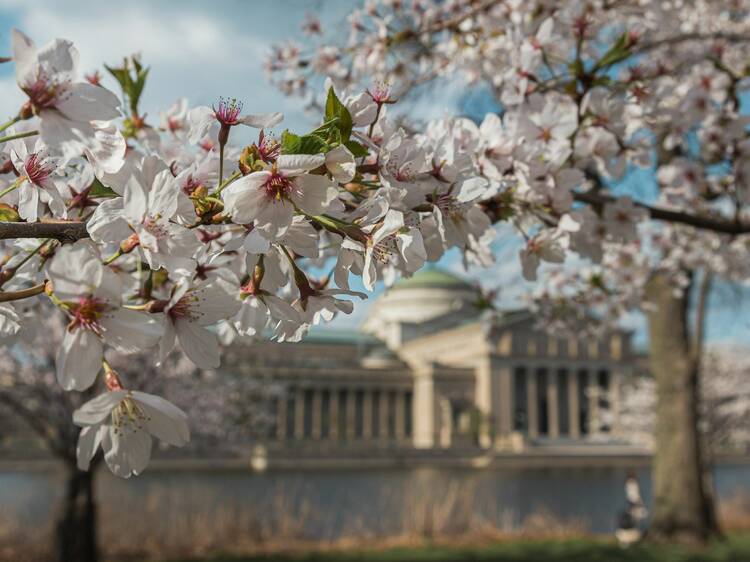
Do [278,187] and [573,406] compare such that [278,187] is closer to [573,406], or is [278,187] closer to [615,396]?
[615,396]

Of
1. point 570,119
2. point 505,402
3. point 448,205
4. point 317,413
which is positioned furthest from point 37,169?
point 505,402

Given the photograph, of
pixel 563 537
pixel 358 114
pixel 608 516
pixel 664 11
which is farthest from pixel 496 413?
pixel 358 114

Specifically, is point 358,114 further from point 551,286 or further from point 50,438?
point 50,438

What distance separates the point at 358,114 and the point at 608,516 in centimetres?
1754

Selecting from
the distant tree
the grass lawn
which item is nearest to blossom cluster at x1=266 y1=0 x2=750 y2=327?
the distant tree

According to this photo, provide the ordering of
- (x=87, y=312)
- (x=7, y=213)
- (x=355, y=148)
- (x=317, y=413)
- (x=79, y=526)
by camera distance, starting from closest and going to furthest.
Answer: (x=87, y=312) → (x=355, y=148) → (x=7, y=213) → (x=79, y=526) → (x=317, y=413)

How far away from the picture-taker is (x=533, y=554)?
35.6 feet

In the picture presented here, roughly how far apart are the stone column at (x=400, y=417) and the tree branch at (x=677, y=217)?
57.8 metres

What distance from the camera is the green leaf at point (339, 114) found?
Result: 132 centimetres

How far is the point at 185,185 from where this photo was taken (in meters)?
1.50

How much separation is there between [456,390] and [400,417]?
5.43m

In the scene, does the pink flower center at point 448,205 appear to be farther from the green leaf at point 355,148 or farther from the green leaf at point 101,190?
the green leaf at point 101,190

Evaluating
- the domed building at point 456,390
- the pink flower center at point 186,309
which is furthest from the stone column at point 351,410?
the pink flower center at point 186,309

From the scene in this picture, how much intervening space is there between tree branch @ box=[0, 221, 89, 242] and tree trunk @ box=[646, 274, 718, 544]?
11.8 metres
